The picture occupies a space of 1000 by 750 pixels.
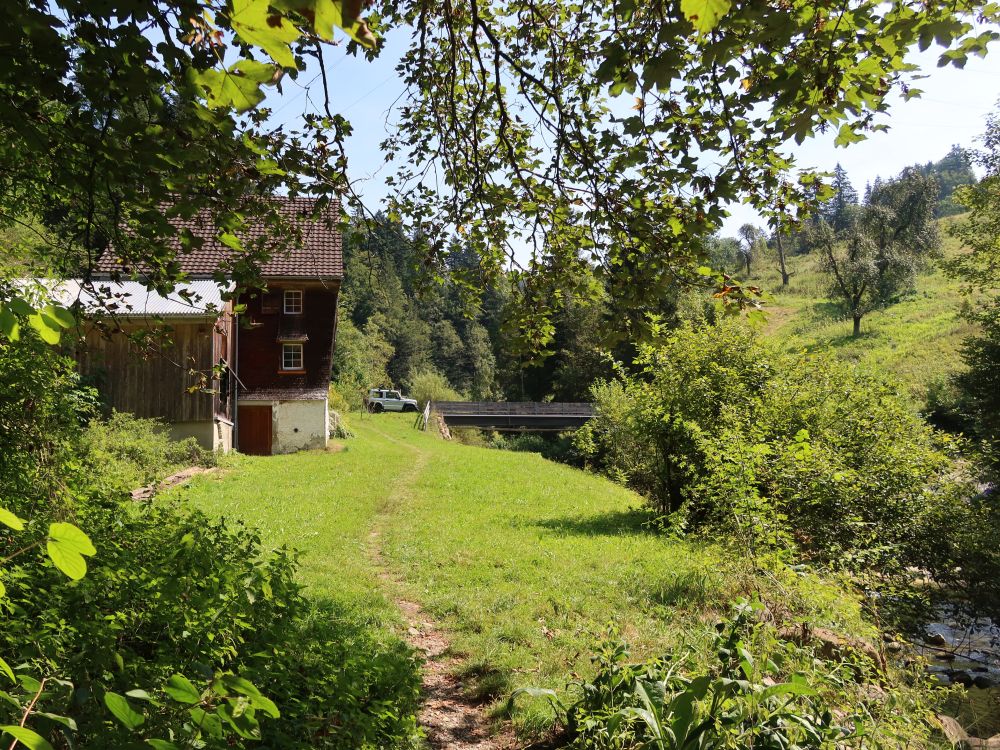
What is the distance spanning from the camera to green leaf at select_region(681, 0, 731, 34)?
6.89ft

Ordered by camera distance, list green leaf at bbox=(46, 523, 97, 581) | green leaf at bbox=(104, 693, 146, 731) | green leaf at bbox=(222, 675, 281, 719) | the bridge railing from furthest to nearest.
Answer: the bridge railing, green leaf at bbox=(222, 675, 281, 719), green leaf at bbox=(104, 693, 146, 731), green leaf at bbox=(46, 523, 97, 581)

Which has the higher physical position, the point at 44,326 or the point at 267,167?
the point at 267,167

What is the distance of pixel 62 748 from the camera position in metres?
2.74

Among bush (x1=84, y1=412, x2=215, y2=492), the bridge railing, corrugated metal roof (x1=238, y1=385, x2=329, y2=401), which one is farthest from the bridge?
bush (x1=84, y1=412, x2=215, y2=492)

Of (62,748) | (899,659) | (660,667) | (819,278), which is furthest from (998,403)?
(819,278)

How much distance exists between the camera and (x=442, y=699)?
18.1 ft

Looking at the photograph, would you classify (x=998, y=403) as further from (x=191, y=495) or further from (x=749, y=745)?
(x=191, y=495)

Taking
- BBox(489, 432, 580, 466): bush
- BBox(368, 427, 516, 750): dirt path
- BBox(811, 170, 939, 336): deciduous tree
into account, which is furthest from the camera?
BBox(811, 170, 939, 336): deciduous tree

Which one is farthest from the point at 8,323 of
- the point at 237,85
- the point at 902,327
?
the point at 902,327

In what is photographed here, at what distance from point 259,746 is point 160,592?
112cm

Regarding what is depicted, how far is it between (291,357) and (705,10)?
2784 centimetres

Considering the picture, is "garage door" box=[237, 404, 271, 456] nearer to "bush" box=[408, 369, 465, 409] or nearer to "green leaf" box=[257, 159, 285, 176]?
"green leaf" box=[257, 159, 285, 176]

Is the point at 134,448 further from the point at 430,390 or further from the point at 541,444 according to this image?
the point at 430,390

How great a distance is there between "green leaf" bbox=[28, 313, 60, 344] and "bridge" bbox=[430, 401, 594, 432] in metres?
48.5
